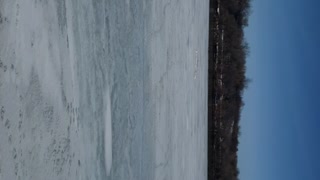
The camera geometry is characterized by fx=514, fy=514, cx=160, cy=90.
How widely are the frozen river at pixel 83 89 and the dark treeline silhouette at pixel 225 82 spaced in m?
5.29

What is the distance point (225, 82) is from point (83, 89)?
8761mm

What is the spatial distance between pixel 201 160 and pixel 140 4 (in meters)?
4.86

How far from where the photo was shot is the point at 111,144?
2295 mm

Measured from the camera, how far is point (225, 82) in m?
10.5

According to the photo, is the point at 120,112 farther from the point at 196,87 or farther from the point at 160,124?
the point at 196,87

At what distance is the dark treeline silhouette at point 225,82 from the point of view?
936 cm

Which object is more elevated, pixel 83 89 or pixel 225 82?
pixel 225 82

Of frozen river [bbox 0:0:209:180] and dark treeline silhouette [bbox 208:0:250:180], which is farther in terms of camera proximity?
dark treeline silhouette [bbox 208:0:250:180]

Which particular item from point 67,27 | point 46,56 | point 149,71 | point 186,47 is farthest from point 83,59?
point 186,47

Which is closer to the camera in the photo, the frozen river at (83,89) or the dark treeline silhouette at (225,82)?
the frozen river at (83,89)

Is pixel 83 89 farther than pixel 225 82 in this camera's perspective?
No

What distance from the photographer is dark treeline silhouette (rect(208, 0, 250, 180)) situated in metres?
9.36

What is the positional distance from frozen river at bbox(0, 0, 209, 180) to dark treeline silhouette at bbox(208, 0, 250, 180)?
5.29 metres

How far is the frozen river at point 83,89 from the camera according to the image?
130 cm
